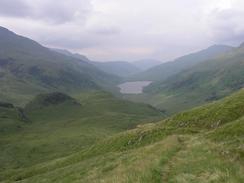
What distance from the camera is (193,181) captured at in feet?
56.7

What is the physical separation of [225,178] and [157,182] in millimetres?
3165

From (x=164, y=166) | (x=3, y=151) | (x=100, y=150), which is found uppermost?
(x=164, y=166)

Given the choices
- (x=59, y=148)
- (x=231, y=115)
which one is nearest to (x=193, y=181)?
(x=231, y=115)

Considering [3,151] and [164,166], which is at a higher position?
[164,166]

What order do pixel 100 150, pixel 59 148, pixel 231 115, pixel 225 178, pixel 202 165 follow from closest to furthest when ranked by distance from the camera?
pixel 225 178
pixel 202 165
pixel 231 115
pixel 100 150
pixel 59 148

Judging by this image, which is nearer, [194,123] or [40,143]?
[194,123]

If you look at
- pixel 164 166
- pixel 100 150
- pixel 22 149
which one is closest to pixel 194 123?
pixel 100 150

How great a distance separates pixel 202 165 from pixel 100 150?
154 ft

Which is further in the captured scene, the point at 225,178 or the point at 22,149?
the point at 22,149

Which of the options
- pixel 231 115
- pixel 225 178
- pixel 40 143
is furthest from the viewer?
pixel 40 143

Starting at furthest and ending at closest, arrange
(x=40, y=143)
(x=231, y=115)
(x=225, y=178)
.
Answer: (x=40, y=143), (x=231, y=115), (x=225, y=178)

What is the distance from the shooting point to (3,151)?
174875 mm

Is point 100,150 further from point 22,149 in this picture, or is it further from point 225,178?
point 22,149

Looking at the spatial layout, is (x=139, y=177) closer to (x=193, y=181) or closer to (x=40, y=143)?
(x=193, y=181)
